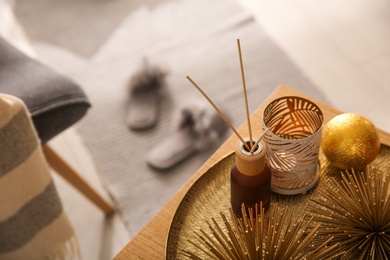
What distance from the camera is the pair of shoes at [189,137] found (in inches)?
54.8

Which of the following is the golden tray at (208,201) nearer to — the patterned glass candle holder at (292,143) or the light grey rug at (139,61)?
the patterned glass candle holder at (292,143)

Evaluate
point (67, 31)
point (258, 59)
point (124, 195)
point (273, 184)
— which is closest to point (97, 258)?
point (124, 195)

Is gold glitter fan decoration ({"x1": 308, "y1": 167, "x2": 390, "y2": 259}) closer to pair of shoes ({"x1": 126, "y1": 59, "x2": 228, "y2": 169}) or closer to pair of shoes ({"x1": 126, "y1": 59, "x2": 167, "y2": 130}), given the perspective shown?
pair of shoes ({"x1": 126, "y1": 59, "x2": 228, "y2": 169})

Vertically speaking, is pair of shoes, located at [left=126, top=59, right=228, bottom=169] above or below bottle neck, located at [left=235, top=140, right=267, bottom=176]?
below

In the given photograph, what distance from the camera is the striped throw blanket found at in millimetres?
876

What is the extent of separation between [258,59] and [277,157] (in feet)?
3.10

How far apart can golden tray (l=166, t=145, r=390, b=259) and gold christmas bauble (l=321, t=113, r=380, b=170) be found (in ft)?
0.15

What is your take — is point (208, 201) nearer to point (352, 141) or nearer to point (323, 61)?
point (352, 141)

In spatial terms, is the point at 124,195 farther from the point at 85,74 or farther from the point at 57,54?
the point at 57,54

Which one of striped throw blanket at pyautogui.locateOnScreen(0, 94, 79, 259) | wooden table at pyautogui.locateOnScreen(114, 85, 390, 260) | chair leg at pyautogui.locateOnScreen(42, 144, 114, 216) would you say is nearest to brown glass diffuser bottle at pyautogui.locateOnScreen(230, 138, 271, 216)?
wooden table at pyautogui.locateOnScreen(114, 85, 390, 260)

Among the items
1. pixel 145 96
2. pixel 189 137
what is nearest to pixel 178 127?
pixel 189 137

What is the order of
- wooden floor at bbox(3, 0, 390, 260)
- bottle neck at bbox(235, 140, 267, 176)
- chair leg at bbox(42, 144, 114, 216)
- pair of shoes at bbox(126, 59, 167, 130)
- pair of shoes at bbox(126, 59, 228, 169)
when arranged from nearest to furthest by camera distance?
bottle neck at bbox(235, 140, 267, 176)
chair leg at bbox(42, 144, 114, 216)
wooden floor at bbox(3, 0, 390, 260)
pair of shoes at bbox(126, 59, 228, 169)
pair of shoes at bbox(126, 59, 167, 130)

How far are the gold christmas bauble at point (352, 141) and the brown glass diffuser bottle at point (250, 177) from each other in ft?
0.46

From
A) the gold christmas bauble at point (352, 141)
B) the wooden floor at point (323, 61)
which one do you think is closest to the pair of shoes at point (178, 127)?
the wooden floor at point (323, 61)
